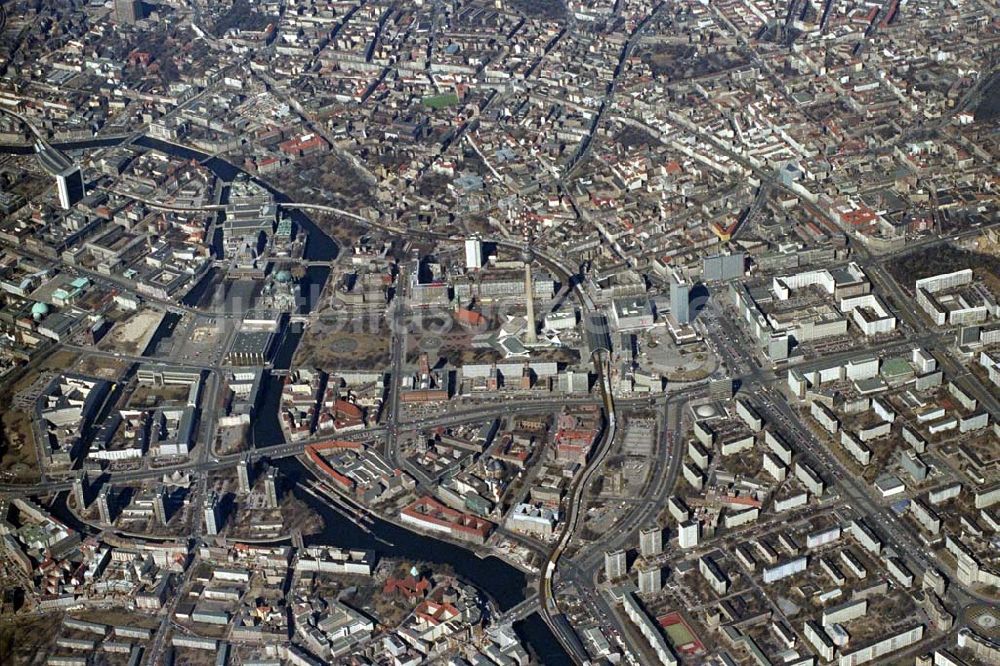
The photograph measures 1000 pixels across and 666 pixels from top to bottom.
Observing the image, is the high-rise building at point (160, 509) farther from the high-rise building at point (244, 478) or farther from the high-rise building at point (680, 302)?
the high-rise building at point (680, 302)

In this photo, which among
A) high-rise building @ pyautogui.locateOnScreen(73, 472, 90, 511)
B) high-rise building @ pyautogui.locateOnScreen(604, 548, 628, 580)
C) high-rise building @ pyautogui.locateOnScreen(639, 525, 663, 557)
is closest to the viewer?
high-rise building @ pyautogui.locateOnScreen(604, 548, 628, 580)

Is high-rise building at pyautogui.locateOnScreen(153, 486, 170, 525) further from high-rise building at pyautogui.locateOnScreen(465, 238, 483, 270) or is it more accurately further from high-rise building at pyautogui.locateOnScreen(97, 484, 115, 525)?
high-rise building at pyautogui.locateOnScreen(465, 238, 483, 270)

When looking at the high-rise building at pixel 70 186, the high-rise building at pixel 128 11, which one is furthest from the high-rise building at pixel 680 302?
the high-rise building at pixel 128 11

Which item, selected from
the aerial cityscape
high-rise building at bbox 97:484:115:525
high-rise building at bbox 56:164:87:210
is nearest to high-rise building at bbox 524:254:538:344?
the aerial cityscape

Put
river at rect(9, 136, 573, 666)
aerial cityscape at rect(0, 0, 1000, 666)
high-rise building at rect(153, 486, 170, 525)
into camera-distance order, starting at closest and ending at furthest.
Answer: river at rect(9, 136, 573, 666), aerial cityscape at rect(0, 0, 1000, 666), high-rise building at rect(153, 486, 170, 525)

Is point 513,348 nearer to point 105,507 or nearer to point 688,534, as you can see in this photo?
point 688,534
